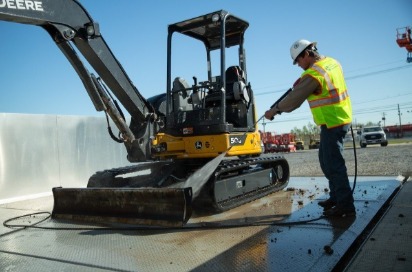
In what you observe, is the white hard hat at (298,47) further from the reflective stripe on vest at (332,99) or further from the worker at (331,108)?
the reflective stripe on vest at (332,99)

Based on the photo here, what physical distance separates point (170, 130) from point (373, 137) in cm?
2511

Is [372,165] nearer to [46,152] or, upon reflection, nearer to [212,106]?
[212,106]

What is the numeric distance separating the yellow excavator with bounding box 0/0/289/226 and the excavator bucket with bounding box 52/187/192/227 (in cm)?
1

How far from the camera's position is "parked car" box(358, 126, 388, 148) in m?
26.1

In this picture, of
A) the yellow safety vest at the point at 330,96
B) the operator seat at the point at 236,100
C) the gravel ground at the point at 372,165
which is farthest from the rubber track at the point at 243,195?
the gravel ground at the point at 372,165

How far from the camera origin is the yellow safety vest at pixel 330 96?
388 cm

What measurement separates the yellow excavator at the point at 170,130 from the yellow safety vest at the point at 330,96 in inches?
54.7

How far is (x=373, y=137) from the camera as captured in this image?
26.4 meters

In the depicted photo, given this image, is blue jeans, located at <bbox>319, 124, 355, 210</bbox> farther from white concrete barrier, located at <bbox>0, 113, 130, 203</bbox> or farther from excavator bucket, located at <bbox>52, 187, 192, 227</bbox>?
white concrete barrier, located at <bbox>0, 113, 130, 203</bbox>

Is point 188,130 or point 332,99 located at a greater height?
point 332,99

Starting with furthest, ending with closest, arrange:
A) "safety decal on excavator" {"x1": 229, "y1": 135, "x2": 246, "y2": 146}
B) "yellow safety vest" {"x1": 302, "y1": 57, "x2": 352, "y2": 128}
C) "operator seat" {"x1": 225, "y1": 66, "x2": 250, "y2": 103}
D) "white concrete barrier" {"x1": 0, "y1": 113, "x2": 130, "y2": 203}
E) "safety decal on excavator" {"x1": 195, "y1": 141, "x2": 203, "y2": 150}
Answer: "white concrete barrier" {"x1": 0, "y1": 113, "x2": 130, "y2": 203} < "operator seat" {"x1": 225, "y1": 66, "x2": 250, "y2": 103} < "safety decal on excavator" {"x1": 195, "y1": 141, "x2": 203, "y2": 150} < "safety decal on excavator" {"x1": 229, "y1": 135, "x2": 246, "y2": 146} < "yellow safety vest" {"x1": 302, "y1": 57, "x2": 352, "y2": 128}

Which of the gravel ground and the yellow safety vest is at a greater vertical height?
the yellow safety vest

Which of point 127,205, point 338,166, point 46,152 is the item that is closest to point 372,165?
point 338,166

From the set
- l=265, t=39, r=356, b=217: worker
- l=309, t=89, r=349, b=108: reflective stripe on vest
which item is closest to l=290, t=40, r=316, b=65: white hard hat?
l=265, t=39, r=356, b=217: worker
